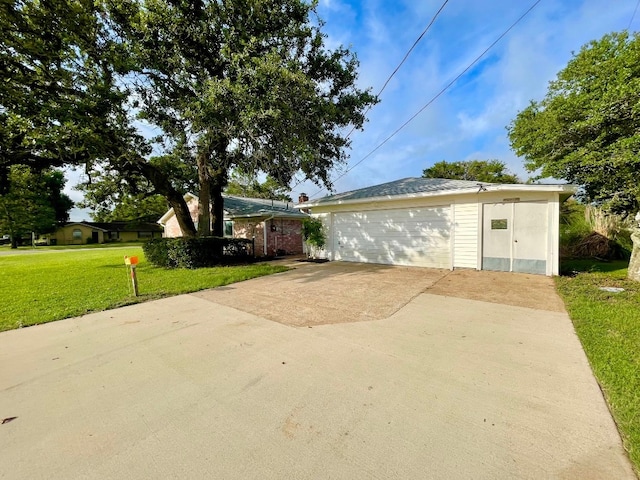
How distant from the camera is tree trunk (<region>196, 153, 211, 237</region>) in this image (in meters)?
10.8

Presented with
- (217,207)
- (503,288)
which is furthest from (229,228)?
(503,288)

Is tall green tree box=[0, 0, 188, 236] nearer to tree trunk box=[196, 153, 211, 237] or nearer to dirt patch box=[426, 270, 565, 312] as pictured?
tree trunk box=[196, 153, 211, 237]

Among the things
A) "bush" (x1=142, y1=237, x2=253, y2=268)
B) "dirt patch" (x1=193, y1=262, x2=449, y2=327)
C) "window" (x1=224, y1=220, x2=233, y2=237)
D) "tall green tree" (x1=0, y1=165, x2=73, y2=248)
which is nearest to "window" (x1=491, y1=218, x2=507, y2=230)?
"dirt patch" (x1=193, y1=262, x2=449, y2=327)

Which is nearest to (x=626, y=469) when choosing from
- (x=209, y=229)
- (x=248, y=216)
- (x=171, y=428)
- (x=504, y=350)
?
(x=504, y=350)

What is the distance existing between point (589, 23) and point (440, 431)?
11420 millimetres

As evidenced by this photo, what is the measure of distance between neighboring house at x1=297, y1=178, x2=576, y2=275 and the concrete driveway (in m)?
4.09

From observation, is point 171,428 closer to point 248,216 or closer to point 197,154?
point 197,154

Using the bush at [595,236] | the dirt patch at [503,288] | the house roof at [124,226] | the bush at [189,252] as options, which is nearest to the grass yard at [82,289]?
the bush at [189,252]

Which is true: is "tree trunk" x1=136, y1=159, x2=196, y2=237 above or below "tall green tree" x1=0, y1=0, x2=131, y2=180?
below

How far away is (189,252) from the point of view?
10.6 metres

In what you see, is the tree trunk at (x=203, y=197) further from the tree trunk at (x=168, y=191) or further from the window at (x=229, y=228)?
the window at (x=229, y=228)

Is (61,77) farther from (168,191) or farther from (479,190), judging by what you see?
(479,190)

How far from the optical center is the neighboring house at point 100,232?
3919 centimetres

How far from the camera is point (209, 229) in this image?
1216 cm
